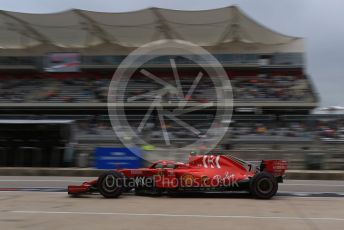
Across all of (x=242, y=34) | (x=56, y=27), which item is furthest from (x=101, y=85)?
(x=242, y=34)

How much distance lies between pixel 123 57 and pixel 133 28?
21.0 feet

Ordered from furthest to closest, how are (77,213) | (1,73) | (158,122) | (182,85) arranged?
1. (1,73)
2. (182,85)
3. (158,122)
4. (77,213)

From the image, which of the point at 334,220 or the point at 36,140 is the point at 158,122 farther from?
the point at 334,220

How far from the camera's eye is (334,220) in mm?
9133

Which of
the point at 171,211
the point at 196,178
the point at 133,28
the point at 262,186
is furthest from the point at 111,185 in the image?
the point at 133,28

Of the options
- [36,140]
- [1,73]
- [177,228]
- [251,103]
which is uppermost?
[1,73]

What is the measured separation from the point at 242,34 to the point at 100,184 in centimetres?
3134

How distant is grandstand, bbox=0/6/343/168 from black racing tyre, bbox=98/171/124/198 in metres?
21.4

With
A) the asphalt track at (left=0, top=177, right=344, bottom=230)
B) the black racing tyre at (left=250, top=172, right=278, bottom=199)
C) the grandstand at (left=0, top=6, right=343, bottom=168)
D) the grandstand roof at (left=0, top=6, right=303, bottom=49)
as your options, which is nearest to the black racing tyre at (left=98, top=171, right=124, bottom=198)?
the asphalt track at (left=0, top=177, right=344, bottom=230)

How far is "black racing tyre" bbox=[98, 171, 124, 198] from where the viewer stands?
12625 millimetres

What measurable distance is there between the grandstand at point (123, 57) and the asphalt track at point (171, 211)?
71.1ft

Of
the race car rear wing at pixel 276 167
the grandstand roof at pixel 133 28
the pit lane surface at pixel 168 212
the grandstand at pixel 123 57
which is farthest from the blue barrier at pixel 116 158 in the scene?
the grandstand roof at pixel 133 28

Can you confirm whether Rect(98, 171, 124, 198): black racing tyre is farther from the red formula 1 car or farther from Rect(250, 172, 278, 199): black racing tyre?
Rect(250, 172, 278, 199): black racing tyre

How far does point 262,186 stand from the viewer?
12.4 meters
